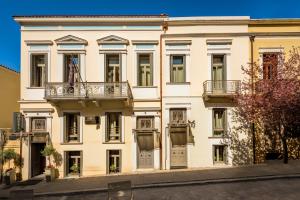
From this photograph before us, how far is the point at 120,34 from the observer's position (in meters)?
18.7

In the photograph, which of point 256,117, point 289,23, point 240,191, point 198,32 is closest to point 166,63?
point 198,32

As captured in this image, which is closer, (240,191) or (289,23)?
(240,191)

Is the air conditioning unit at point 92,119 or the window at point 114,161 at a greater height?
the air conditioning unit at point 92,119

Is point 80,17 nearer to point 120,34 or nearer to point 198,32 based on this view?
point 120,34

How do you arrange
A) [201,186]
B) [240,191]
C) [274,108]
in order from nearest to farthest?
[240,191]
[201,186]
[274,108]

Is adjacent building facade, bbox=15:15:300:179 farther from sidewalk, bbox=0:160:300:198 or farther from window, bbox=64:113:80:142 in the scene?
sidewalk, bbox=0:160:300:198

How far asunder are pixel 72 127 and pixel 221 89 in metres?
8.91

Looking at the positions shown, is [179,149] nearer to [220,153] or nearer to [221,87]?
[220,153]

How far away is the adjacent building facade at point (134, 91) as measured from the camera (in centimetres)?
1836

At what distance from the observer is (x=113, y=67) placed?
743 inches

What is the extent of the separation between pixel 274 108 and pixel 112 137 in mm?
9069

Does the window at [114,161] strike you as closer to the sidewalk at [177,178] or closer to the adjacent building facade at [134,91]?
the adjacent building facade at [134,91]

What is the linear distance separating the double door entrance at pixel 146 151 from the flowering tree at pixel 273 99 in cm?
523

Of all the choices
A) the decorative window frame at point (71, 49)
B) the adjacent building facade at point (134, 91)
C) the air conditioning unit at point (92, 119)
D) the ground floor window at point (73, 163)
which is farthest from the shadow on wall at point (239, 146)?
the decorative window frame at point (71, 49)
